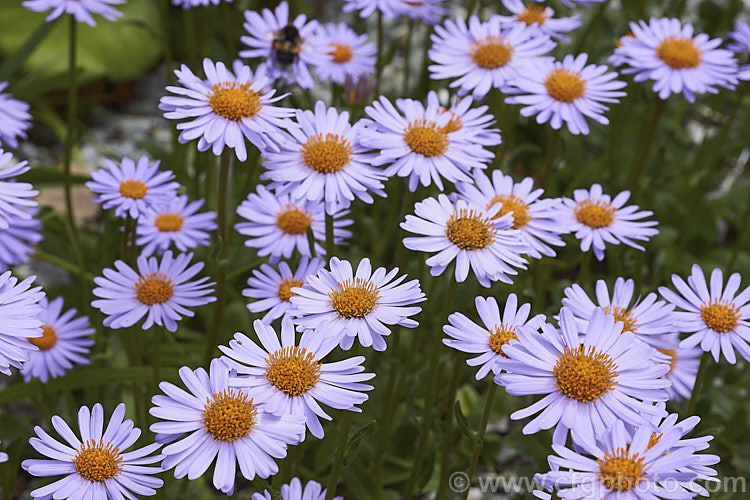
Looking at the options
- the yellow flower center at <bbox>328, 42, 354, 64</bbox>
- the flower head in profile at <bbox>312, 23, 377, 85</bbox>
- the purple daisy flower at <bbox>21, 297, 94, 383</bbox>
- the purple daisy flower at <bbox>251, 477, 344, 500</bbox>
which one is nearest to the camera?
the purple daisy flower at <bbox>251, 477, 344, 500</bbox>

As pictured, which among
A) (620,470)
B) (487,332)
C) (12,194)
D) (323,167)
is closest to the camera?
(620,470)

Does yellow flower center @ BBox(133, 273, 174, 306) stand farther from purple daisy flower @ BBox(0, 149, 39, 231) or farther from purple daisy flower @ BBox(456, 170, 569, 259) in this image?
purple daisy flower @ BBox(456, 170, 569, 259)

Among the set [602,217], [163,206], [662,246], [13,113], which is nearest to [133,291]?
[163,206]

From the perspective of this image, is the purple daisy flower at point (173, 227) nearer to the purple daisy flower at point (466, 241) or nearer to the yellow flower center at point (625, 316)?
the purple daisy flower at point (466, 241)

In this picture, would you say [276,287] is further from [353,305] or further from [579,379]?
[579,379]

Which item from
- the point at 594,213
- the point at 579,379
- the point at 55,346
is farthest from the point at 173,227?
the point at 579,379

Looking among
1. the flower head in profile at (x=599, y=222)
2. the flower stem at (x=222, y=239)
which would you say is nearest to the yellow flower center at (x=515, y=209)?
the flower head in profile at (x=599, y=222)

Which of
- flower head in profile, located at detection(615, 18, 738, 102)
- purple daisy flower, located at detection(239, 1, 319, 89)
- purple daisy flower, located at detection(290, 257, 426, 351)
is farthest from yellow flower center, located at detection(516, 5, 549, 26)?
purple daisy flower, located at detection(290, 257, 426, 351)
